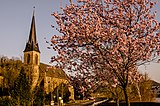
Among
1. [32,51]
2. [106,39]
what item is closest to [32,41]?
[32,51]

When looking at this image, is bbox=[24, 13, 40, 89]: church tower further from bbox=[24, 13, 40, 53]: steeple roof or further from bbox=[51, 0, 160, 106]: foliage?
bbox=[51, 0, 160, 106]: foliage

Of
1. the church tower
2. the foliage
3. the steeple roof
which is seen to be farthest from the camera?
the church tower

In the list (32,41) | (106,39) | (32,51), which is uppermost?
(32,41)

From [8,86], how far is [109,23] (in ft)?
151

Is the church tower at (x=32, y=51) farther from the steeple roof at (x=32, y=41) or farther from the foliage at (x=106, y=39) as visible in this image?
the foliage at (x=106, y=39)

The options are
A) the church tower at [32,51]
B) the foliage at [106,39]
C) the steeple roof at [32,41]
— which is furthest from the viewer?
the church tower at [32,51]

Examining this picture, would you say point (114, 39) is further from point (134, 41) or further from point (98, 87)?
point (98, 87)

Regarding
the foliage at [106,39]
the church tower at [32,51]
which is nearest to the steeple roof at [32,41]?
the church tower at [32,51]

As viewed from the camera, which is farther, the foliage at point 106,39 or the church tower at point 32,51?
the church tower at point 32,51

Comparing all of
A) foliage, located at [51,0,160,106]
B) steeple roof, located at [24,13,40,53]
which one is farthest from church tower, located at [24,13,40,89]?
foliage, located at [51,0,160,106]

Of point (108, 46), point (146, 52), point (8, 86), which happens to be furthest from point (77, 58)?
point (8, 86)

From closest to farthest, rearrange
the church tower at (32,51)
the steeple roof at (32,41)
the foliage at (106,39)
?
the foliage at (106,39) < the steeple roof at (32,41) < the church tower at (32,51)

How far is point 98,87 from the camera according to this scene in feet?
35.9

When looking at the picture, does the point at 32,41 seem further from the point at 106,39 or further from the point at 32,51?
the point at 106,39
